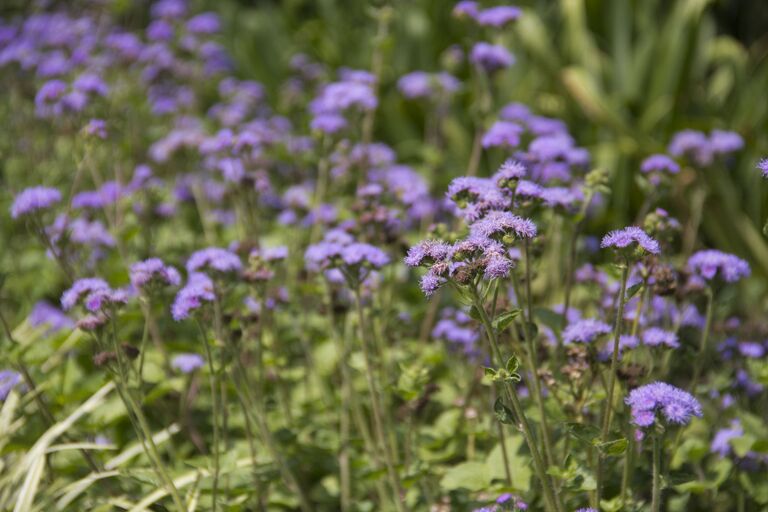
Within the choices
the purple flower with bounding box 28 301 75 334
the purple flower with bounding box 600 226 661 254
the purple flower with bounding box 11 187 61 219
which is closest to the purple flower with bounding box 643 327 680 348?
the purple flower with bounding box 600 226 661 254

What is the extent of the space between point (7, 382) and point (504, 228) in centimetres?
217

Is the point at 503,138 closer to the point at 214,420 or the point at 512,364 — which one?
the point at 512,364

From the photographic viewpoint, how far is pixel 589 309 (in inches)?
162

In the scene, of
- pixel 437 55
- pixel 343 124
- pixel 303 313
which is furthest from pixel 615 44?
pixel 303 313

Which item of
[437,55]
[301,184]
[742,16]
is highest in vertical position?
[742,16]

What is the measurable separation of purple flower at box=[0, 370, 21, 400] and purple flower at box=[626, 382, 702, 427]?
2354mm

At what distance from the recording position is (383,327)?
3541mm

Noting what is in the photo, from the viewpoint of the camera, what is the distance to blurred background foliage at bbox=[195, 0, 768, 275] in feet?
18.1

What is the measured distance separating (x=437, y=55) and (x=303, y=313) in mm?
4107

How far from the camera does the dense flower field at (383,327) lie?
8.63 feet

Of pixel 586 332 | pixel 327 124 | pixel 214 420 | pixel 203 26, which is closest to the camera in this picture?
pixel 586 332

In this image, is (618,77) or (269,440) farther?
(618,77)

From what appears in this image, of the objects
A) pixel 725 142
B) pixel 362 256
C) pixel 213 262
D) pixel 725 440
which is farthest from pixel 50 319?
pixel 725 142

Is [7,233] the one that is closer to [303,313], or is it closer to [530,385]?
[303,313]
